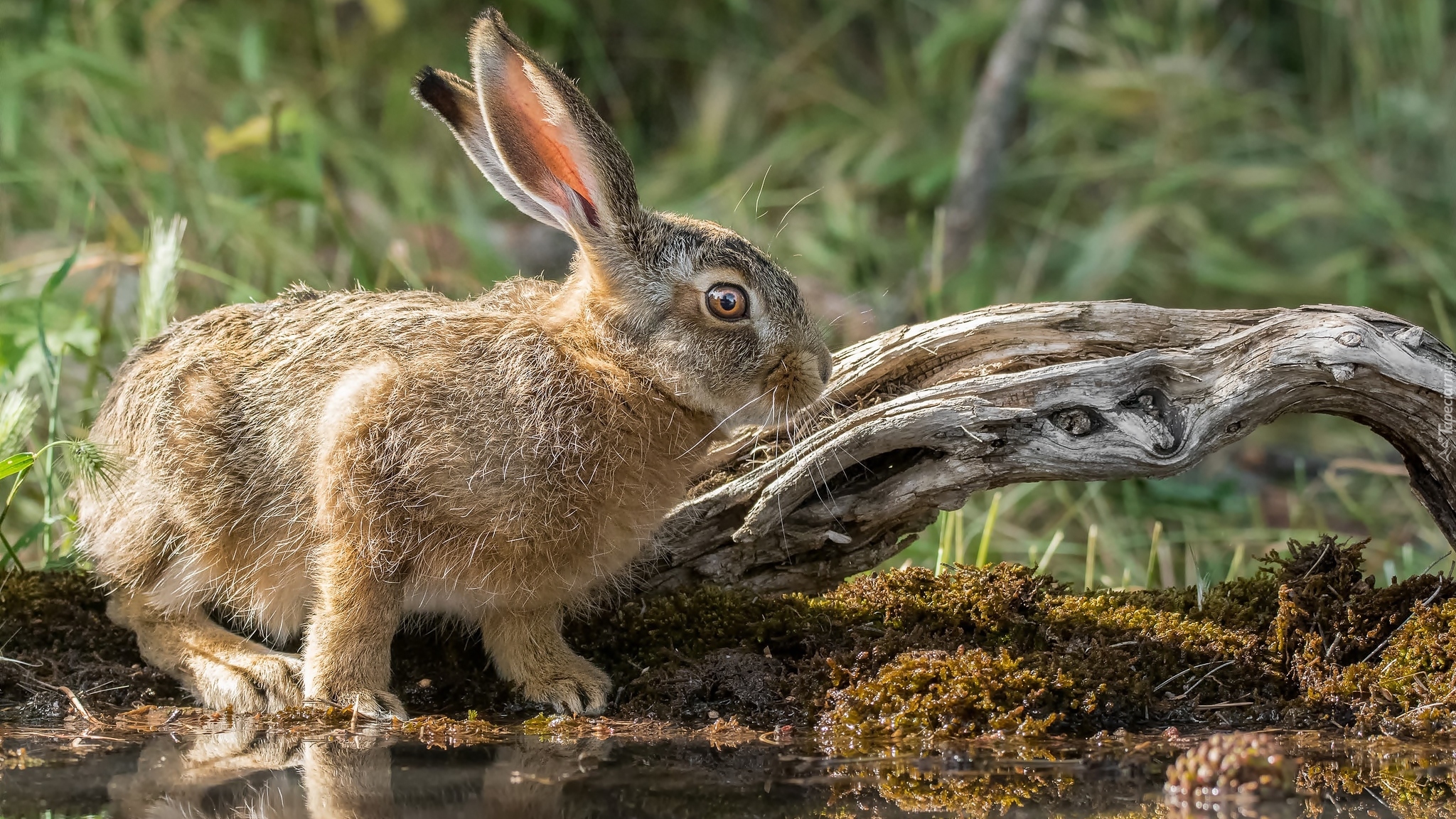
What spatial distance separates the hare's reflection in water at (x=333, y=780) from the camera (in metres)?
3.07

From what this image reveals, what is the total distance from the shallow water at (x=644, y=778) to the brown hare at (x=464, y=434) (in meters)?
0.55

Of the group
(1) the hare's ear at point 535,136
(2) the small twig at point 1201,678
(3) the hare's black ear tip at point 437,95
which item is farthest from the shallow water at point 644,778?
(3) the hare's black ear tip at point 437,95

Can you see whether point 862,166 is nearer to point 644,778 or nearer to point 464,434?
point 464,434

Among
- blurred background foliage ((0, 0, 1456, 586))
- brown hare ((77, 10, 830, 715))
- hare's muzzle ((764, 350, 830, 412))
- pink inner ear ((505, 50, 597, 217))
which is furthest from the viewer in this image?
blurred background foliage ((0, 0, 1456, 586))

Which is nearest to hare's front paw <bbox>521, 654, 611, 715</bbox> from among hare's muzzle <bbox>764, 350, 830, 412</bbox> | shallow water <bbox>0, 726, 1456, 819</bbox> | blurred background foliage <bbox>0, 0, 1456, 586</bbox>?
shallow water <bbox>0, 726, 1456, 819</bbox>

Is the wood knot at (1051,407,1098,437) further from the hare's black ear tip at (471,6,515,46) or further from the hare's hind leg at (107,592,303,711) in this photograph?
the hare's hind leg at (107,592,303,711)

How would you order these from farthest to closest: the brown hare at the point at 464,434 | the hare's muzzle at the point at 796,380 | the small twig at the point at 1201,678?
the hare's muzzle at the point at 796,380
the brown hare at the point at 464,434
the small twig at the point at 1201,678

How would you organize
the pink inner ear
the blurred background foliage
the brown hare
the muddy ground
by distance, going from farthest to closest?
1. the blurred background foliage
2. the pink inner ear
3. the brown hare
4. the muddy ground

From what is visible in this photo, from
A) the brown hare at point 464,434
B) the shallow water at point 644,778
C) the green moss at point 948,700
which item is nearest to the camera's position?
the shallow water at point 644,778

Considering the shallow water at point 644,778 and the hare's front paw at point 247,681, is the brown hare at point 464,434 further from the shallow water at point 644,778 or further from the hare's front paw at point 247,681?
the shallow water at point 644,778

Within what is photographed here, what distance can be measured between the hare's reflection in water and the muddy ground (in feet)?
1.96

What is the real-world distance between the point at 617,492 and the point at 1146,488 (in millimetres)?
3992

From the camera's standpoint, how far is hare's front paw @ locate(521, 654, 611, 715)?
4207 mm

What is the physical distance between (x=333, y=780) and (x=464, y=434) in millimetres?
1131
